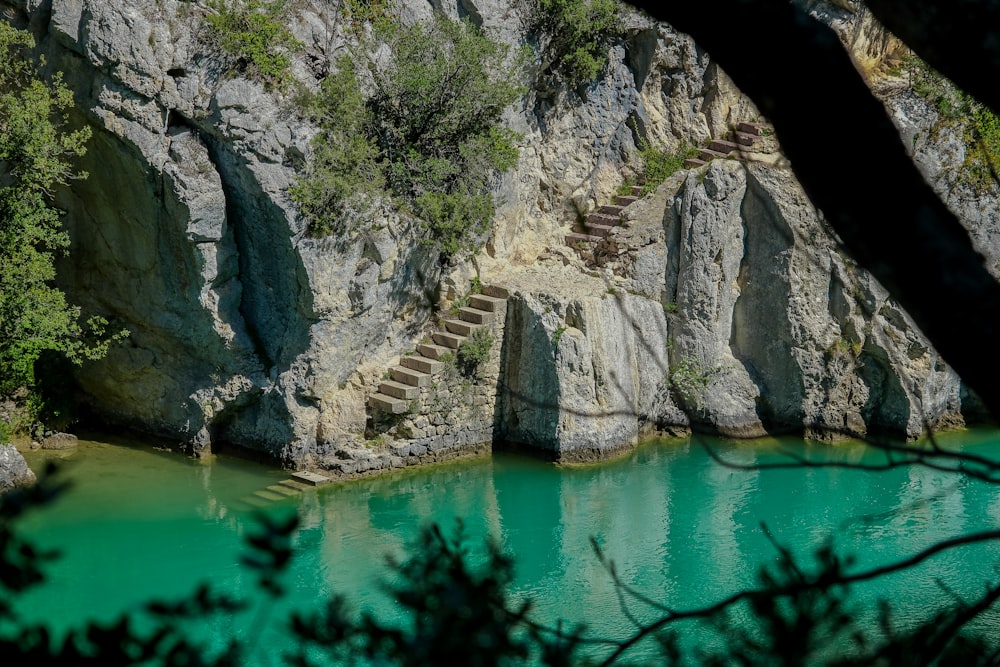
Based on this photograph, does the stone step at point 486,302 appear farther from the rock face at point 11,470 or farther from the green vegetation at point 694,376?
the rock face at point 11,470

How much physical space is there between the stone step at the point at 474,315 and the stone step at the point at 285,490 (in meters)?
3.18

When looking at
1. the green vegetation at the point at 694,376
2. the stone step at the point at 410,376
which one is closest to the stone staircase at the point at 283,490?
the stone step at the point at 410,376

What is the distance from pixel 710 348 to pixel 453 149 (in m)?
4.57

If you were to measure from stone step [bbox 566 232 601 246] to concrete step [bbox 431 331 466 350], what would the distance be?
2.54 metres

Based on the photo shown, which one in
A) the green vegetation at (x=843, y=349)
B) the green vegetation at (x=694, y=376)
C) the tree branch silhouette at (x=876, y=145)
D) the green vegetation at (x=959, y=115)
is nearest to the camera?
the tree branch silhouette at (x=876, y=145)

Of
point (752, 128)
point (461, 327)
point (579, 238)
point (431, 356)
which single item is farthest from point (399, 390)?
point (752, 128)

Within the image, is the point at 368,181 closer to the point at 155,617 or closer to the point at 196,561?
the point at 196,561

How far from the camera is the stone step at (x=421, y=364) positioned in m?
13.7

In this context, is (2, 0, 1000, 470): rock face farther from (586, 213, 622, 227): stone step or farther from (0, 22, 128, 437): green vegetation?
(0, 22, 128, 437): green vegetation

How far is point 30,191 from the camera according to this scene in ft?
40.1

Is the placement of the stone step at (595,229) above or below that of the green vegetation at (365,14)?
below

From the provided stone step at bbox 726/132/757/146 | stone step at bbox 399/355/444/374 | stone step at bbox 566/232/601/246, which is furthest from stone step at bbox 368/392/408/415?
stone step at bbox 726/132/757/146

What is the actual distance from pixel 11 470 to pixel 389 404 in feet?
13.5

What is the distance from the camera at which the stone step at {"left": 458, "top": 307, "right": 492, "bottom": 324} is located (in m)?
14.1
